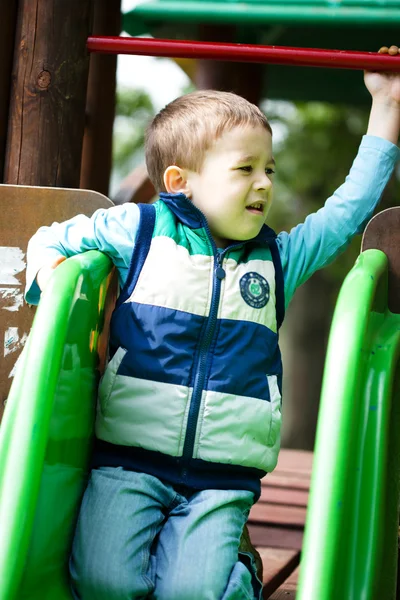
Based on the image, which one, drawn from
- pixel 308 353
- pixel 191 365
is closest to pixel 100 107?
pixel 191 365

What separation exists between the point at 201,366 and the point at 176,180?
1.55 ft

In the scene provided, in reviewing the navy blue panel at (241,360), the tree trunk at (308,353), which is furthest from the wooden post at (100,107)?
the tree trunk at (308,353)

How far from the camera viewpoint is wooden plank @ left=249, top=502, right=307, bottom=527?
3254 mm

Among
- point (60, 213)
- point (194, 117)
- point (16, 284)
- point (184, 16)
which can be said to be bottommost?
point (16, 284)

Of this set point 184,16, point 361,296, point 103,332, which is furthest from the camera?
point 184,16

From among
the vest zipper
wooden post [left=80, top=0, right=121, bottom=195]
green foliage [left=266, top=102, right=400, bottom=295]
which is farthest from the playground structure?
green foliage [left=266, top=102, right=400, bottom=295]

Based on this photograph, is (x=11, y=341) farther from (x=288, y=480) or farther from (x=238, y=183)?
(x=288, y=480)

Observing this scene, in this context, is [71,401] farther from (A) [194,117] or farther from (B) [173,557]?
(A) [194,117]

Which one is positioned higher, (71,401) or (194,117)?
(194,117)

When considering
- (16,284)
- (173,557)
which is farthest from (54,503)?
(16,284)

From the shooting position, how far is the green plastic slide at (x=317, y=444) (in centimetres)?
141

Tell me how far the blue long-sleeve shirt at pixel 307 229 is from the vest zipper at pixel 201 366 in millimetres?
202

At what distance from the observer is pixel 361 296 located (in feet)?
5.19

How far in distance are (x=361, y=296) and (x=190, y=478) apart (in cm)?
52
